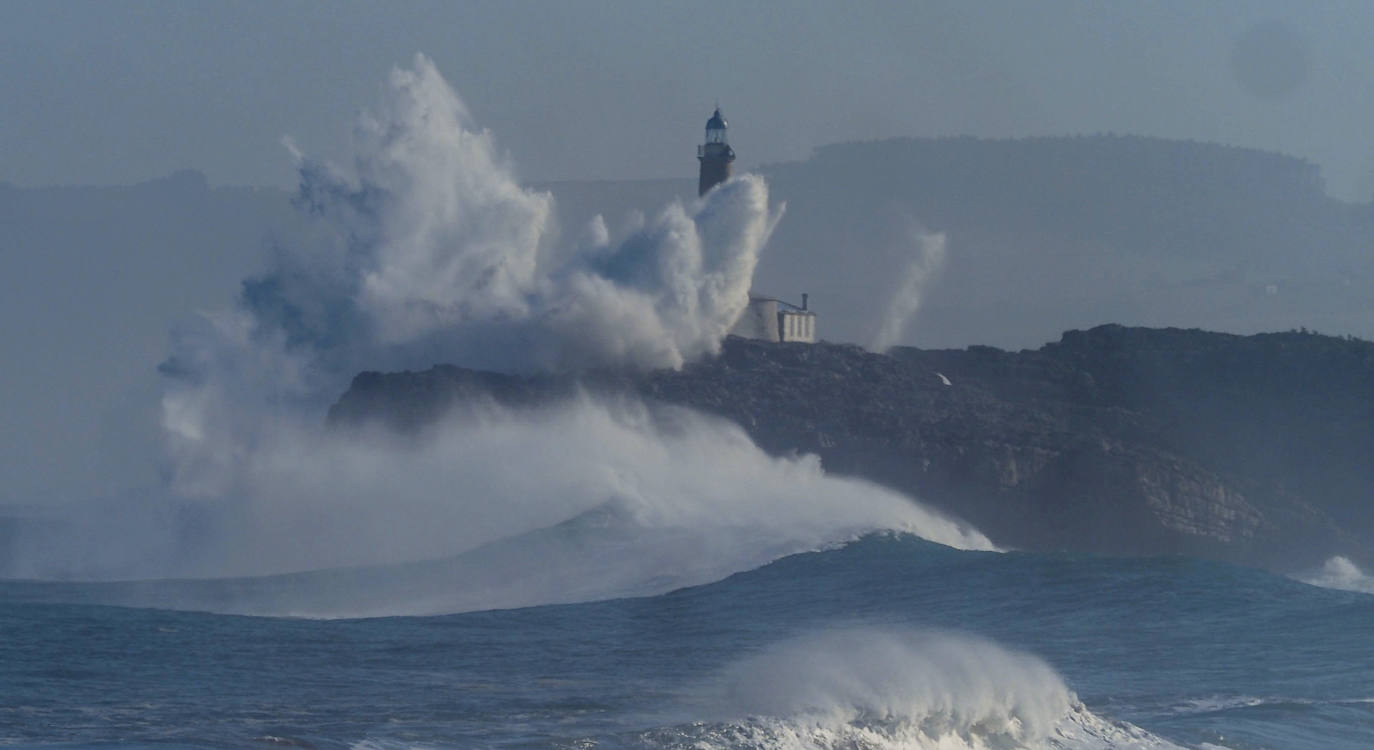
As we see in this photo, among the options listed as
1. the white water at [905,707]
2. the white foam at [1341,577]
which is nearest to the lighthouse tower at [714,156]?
the white foam at [1341,577]

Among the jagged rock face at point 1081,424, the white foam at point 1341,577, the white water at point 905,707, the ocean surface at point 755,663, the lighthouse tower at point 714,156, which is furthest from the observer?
the lighthouse tower at point 714,156

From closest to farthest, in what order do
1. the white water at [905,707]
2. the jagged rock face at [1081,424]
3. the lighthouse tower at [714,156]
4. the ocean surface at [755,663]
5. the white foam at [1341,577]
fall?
the white water at [905,707] → the ocean surface at [755,663] → the white foam at [1341,577] → the jagged rock face at [1081,424] → the lighthouse tower at [714,156]

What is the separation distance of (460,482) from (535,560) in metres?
4.69

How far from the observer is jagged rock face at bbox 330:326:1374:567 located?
37.2 meters

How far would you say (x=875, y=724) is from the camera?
14.1 metres

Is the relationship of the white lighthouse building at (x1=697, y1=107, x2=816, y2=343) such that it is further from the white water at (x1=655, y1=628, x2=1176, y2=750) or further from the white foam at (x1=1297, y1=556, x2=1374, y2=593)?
the white water at (x1=655, y1=628, x2=1176, y2=750)

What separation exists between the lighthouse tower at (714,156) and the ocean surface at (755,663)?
1878 cm

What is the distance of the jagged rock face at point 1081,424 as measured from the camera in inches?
1463

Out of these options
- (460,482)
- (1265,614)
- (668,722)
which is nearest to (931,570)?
(1265,614)

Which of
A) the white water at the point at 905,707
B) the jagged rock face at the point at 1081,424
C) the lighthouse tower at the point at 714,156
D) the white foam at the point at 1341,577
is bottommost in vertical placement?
the white water at the point at 905,707

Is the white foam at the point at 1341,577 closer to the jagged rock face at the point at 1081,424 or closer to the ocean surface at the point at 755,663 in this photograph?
the jagged rock face at the point at 1081,424

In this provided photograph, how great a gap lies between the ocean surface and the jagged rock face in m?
8.73

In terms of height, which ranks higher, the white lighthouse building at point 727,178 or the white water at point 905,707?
the white lighthouse building at point 727,178

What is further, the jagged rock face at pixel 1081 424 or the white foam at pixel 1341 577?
the jagged rock face at pixel 1081 424
